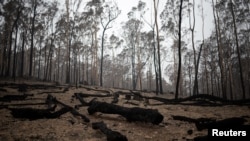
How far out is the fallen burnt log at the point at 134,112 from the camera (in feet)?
18.8

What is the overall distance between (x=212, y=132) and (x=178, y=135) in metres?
1.23

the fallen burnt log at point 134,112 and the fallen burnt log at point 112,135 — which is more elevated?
the fallen burnt log at point 134,112

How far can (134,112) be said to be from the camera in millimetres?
6223

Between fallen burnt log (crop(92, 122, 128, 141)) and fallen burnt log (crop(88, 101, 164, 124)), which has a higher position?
fallen burnt log (crop(88, 101, 164, 124))

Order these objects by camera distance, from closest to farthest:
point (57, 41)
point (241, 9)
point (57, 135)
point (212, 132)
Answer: point (212, 132) < point (57, 135) < point (241, 9) < point (57, 41)

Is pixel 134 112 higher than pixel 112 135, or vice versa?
pixel 134 112

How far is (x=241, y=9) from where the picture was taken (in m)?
25.4

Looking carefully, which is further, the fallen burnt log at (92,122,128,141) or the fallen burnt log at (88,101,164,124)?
the fallen burnt log at (88,101,164,124)

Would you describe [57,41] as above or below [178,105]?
above

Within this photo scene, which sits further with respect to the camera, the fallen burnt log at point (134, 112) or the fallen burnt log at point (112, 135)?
the fallen burnt log at point (134, 112)

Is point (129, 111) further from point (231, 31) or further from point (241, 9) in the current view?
point (231, 31)

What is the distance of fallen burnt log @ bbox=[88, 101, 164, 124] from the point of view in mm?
5737

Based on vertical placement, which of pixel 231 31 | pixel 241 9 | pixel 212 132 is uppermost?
pixel 241 9

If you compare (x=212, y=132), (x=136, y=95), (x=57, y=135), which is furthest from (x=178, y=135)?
(x=136, y=95)
